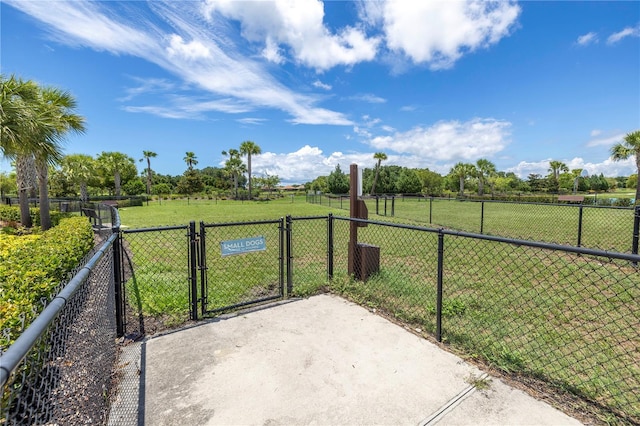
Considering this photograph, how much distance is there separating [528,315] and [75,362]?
184 inches

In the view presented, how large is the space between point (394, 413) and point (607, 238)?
402 inches

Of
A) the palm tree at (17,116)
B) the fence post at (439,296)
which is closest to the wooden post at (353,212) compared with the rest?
the fence post at (439,296)

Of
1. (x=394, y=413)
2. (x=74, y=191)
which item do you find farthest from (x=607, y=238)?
(x=74, y=191)

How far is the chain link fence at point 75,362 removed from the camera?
1.79 m

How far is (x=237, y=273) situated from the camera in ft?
19.1

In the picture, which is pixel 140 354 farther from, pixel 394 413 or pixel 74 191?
pixel 74 191

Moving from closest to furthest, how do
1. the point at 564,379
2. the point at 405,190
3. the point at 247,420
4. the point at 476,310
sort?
1. the point at 247,420
2. the point at 564,379
3. the point at 476,310
4. the point at 405,190

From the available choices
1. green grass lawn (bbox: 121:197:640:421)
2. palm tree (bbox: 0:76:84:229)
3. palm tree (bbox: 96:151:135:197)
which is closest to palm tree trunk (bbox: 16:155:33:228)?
palm tree (bbox: 0:76:84:229)

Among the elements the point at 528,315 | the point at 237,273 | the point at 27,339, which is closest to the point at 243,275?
the point at 237,273

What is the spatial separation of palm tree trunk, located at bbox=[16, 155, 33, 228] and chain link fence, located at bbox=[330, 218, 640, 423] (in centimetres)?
1199

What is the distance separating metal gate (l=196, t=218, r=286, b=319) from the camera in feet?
12.7

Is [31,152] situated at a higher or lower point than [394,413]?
higher

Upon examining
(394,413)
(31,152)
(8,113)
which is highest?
(8,113)

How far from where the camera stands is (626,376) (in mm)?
2682
